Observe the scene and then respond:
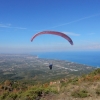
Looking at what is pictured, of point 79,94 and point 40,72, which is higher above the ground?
point 79,94

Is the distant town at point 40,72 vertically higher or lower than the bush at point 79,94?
lower

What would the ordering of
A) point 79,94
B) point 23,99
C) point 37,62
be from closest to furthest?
point 23,99 → point 79,94 → point 37,62

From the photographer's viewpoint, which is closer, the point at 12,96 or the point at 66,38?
the point at 12,96

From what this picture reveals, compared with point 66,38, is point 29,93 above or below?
below

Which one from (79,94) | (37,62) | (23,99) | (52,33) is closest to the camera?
(23,99)

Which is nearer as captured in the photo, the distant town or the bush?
the bush

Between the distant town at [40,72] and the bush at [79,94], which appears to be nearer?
the bush at [79,94]

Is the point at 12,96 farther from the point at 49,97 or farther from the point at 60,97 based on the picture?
the point at 60,97

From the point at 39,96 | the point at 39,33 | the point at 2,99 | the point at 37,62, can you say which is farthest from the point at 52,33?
the point at 37,62

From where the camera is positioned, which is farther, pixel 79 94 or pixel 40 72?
pixel 40 72

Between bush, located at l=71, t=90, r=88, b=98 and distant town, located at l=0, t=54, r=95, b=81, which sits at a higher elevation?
bush, located at l=71, t=90, r=88, b=98
